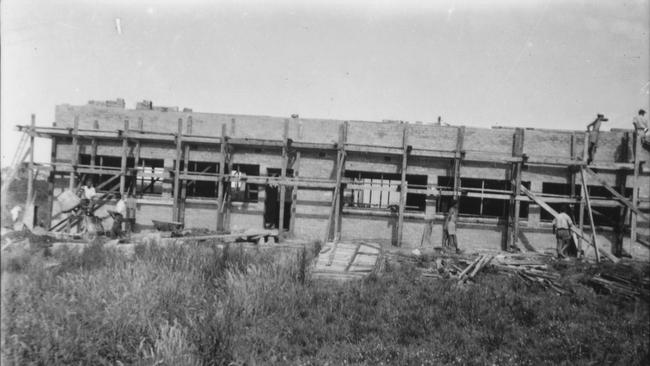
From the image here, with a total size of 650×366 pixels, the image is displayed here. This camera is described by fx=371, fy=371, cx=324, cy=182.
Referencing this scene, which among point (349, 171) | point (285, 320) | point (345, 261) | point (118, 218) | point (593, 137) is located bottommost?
point (285, 320)

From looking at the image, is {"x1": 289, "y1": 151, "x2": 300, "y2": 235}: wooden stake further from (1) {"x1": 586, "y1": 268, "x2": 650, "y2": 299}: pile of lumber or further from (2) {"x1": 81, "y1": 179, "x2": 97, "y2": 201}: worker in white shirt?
(1) {"x1": 586, "y1": 268, "x2": 650, "y2": 299}: pile of lumber

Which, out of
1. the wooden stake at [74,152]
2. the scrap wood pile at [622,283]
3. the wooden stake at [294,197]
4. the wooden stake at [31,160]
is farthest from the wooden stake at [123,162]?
the scrap wood pile at [622,283]

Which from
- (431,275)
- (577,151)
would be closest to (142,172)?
(431,275)

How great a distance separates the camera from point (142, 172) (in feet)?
48.1

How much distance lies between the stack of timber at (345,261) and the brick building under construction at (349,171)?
8.61 ft

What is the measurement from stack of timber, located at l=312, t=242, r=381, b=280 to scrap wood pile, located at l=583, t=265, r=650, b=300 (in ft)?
17.1

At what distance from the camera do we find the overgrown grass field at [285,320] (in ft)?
14.3

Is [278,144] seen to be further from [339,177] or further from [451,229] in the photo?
[451,229]

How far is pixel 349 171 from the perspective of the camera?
15.1m

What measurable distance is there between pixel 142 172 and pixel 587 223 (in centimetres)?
1753

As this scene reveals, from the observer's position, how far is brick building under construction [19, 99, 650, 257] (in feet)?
46.5

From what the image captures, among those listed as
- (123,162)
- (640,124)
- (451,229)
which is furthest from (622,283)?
(123,162)

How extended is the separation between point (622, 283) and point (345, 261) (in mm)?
6524

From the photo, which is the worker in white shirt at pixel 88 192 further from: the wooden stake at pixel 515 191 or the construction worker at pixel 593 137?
the construction worker at pixel 593 137
